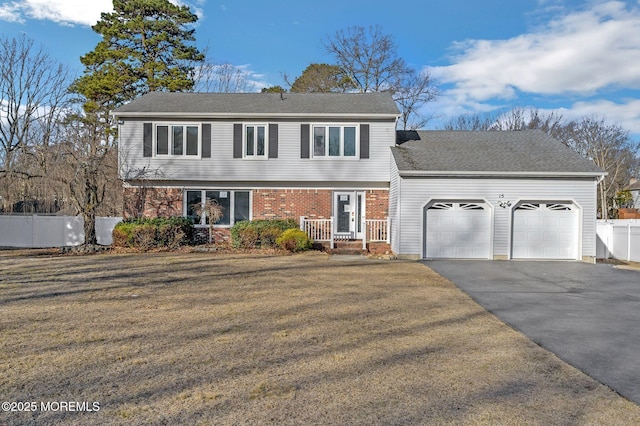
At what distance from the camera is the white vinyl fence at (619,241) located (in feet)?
48.6

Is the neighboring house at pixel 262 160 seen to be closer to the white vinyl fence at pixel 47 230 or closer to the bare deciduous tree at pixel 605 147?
the white vinyl fence at pixel 47 230

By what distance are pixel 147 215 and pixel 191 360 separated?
44.8ft

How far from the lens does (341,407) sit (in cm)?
343

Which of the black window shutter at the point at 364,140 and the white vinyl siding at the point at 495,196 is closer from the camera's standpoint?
the white vinyl siding at the point at 495,196

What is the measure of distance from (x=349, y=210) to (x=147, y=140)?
8134 mm

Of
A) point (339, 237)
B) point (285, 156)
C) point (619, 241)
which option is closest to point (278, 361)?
point (339, 237)

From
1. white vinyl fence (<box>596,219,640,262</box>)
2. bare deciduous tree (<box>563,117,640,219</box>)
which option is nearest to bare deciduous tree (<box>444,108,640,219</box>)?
bare deciduous tree (<box>563,117,640,219</box>)

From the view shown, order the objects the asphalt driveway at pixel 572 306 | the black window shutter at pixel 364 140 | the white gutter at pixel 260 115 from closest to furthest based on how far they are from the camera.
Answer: the asphalt driveway at pixel 572 306
the white gutter at pixel 260 115
the black window shutter at pixel 364 140

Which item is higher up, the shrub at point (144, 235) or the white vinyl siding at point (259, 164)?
the white vinyl siding at point (259, 164)

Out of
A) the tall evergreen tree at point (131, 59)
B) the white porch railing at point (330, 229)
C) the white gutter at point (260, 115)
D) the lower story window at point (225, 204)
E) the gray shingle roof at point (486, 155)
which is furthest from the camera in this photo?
the tall evergreen tree at point (131, 59)

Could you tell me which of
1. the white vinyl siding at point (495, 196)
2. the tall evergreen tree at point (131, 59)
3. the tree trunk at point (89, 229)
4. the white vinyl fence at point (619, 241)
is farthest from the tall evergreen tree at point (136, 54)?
the white vinyl fence at point (619, 241)

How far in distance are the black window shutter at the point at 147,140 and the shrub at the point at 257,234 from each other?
470 cm

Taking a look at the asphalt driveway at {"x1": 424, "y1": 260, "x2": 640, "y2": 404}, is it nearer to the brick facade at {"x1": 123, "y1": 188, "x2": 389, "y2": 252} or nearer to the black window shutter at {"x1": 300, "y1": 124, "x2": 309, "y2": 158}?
the brick facade at {"x1": 123, "y1": 188, "x2": 389, "y2": 252}

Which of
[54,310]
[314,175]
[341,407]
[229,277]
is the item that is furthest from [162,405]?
[314,175]
